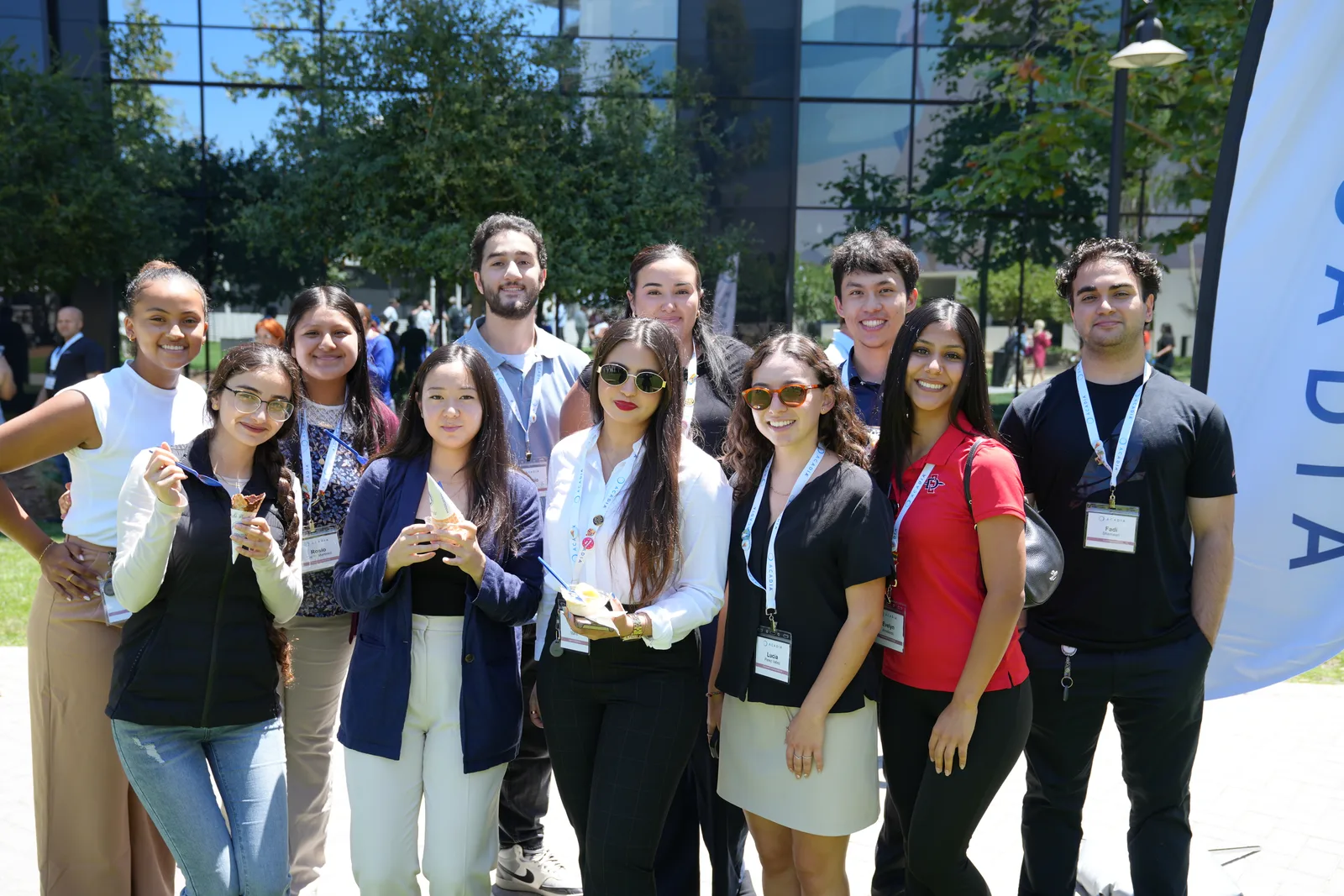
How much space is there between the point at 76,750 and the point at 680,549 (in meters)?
2.02

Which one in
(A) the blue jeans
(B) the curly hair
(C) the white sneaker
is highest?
(B) the curly hair

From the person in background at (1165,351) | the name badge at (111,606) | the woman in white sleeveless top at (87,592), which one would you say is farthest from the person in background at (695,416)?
the person in background at (1165,351)

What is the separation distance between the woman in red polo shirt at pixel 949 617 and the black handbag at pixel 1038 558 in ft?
0.08

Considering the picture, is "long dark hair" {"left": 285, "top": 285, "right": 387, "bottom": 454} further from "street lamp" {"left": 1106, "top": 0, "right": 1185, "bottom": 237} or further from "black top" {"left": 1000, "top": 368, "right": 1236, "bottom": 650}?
"street lamp" {"left": 1106, "top": 0, "right": 1185, "bottom": 237}

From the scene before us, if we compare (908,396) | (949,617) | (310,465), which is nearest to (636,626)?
(949,617)

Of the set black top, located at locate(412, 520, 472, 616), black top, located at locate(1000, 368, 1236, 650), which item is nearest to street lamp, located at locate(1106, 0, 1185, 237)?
black top, located at locate(1000, 368, 1236, 650)

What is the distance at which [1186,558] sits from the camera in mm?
3342

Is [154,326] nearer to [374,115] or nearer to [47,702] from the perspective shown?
[47,702]

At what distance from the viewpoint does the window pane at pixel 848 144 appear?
16703 millimetres

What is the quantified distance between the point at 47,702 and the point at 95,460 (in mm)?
777

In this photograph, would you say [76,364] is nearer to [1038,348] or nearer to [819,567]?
[819,567]

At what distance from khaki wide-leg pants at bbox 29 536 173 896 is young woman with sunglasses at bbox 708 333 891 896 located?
194cm

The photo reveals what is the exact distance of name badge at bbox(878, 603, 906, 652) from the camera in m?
2.92

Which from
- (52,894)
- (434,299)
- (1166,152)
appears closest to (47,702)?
(52,894)
